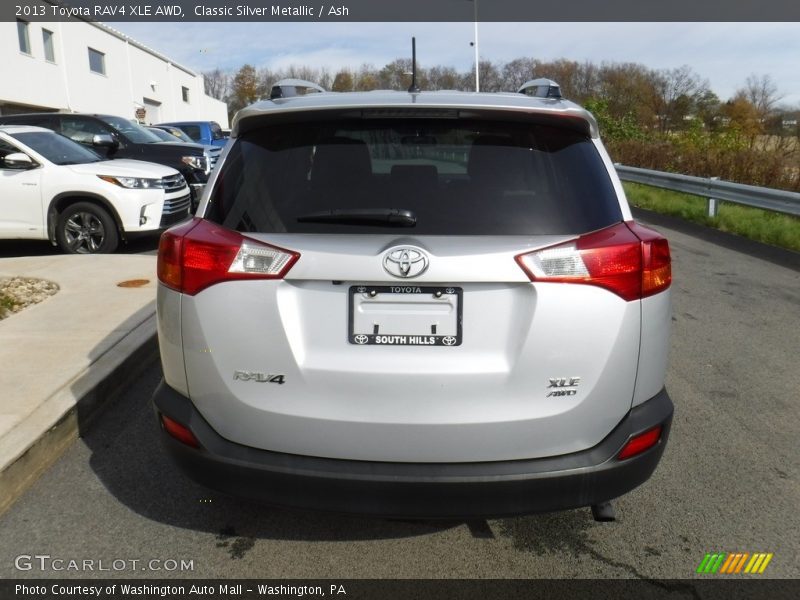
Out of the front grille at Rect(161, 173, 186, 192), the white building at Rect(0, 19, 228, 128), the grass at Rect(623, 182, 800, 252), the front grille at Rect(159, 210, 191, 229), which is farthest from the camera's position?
the white building at Rect(0, 19, 228, 128)

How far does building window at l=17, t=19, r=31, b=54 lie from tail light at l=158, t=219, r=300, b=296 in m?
33.7

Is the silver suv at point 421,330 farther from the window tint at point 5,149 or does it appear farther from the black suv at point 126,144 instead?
the black suv at point 126,144

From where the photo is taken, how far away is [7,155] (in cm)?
922

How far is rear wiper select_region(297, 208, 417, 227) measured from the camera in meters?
2.45

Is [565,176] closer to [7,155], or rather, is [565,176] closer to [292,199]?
[292,199]

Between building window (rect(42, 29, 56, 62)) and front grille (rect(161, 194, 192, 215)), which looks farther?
building window (rect(42, 29, 56, 62))

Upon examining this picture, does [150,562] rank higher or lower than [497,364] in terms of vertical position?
lower

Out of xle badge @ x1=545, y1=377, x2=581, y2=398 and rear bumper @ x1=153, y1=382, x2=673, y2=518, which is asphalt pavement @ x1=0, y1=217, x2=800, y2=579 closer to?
rear bumper @ x1=153, y1=382, x2=673, y2=518

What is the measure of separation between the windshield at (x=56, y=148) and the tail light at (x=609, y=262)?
8823 mm

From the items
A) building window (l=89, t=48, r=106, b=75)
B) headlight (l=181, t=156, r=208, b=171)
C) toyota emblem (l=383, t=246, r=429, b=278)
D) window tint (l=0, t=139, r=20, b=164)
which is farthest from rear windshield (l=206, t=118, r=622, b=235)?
building window (l=89, t=48, r=106, b=75)

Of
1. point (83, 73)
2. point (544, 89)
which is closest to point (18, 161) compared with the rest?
point (544, 89)

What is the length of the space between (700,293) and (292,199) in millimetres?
5997

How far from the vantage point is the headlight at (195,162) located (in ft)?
42.4

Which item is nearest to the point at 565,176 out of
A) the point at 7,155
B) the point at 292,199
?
the point at 292,199
